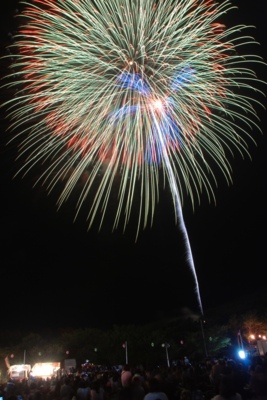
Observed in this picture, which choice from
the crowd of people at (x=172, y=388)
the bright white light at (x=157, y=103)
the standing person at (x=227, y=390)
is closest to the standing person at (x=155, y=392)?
the crowd of people at (x=172, y=388)

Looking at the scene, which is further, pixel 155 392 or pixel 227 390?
pixel 155 392

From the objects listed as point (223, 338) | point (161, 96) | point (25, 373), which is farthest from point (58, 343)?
point (161, 96)

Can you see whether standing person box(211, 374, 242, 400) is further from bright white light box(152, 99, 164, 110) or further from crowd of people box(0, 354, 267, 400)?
bright white light box(152, 99, 164, 110)

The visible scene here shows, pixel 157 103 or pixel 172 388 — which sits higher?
pixel 157 103

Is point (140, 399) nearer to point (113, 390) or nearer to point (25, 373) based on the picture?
point (113, 390)

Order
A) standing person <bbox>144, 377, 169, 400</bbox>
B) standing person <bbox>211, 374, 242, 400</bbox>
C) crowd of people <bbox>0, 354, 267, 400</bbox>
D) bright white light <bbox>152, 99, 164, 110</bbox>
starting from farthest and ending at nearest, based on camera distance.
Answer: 1. bright white light <bbox>152, 99, 164, 110</bbox>
2. standing person <bbox>144, 377, 169, 400</bbox>
3. crowd of people <bbox>0, 354, 267, 400</bbox>
4. standing person <bbox>211, 374, 242, 400</bbox>

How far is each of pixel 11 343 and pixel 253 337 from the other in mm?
44839

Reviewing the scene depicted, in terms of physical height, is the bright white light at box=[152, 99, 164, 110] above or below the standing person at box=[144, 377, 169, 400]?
above

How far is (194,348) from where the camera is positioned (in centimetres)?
5203

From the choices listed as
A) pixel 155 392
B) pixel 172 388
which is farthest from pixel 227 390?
pixel 172 388

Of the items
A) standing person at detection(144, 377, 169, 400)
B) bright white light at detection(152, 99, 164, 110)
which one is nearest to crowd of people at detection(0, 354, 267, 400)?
standing person at detection(144, 377, 169, 400)

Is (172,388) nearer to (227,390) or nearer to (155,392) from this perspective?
(155,392)

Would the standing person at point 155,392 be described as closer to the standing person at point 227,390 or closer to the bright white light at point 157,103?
the standing person at point 227,390

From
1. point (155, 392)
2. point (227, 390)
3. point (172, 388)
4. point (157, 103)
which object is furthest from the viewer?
point (157, 103)
